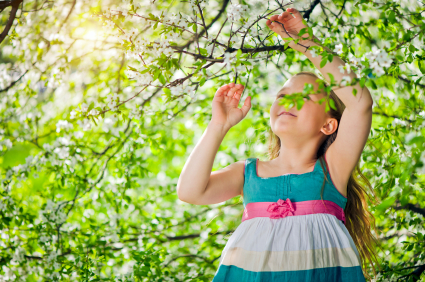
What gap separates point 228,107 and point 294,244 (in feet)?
2.05

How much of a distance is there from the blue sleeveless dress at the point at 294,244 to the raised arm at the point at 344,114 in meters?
0.06

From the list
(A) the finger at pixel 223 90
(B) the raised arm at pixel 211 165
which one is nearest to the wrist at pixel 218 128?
(B) the raised arm at pixel 211 165

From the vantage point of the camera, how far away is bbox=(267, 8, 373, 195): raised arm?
1285 millimetres

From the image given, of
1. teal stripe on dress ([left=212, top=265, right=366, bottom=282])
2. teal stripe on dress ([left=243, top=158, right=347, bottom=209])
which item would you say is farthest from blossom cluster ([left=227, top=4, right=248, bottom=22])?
teal stripe on dress ([left=212, top=265, right=366, bottom=282])

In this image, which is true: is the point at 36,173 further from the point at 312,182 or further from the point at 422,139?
the point at 422,139

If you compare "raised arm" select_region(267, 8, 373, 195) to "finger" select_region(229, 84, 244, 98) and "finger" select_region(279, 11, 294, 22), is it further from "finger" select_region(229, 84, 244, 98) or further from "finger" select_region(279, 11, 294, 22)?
"finger" select_region(229, 84, 244, 98)

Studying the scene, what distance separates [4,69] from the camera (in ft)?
8.96

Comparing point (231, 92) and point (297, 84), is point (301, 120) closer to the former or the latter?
point (297, 84)

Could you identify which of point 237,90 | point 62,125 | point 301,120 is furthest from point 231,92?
point 62,125

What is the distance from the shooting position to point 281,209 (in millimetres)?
1364

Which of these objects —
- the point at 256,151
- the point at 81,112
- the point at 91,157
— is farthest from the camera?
the point at 256,151

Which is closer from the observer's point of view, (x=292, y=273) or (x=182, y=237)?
(x=292, y=273)

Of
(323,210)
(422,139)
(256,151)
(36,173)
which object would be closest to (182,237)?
(256,151)

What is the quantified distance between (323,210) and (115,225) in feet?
5.98
